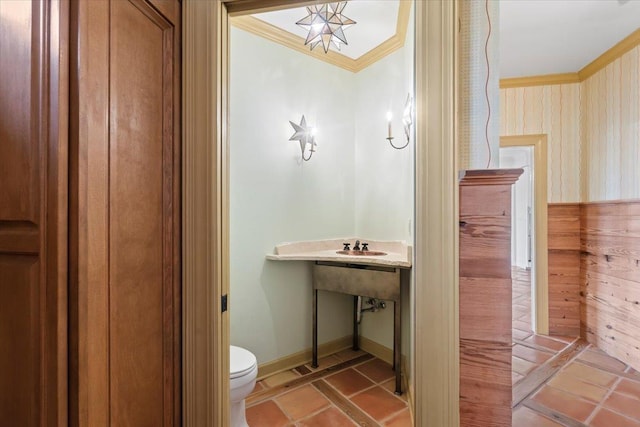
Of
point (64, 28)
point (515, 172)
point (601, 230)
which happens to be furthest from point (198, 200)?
point (601, 230)

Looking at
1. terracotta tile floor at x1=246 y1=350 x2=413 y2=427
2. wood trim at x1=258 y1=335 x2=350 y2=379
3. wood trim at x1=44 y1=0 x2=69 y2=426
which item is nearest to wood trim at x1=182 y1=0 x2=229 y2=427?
wood trim at x1=44 y1=0 x2=69 y2=426

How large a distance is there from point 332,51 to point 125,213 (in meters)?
2.35

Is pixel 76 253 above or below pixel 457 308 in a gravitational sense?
above

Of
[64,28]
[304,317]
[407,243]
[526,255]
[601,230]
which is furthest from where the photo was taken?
[526,255]

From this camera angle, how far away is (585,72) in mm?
2998

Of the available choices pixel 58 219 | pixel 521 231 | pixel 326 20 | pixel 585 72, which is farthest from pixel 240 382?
pixel 521 231

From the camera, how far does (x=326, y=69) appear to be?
108 inches

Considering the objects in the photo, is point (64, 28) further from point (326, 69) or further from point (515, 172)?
point (326, 69)

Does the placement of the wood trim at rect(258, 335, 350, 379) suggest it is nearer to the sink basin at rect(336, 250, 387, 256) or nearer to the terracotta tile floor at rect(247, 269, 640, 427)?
the terracotta tile floor at rect(247, 269, 640, 427)

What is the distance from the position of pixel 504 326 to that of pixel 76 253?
1.23 m

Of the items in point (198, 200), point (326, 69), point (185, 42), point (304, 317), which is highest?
point (326, 69)

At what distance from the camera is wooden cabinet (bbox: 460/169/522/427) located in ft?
3.13

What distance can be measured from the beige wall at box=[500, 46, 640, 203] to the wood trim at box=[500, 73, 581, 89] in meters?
0.04

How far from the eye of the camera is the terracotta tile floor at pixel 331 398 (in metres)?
1.87
